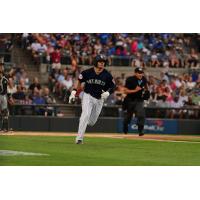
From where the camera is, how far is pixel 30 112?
87.5ft

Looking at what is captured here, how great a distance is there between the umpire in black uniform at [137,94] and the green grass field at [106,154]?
304 cm

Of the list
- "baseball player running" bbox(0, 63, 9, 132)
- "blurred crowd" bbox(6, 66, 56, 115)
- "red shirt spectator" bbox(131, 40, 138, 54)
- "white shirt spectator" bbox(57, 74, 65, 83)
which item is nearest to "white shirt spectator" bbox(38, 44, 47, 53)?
"white shirt spectator" bbox(57, 74, 65, 83)

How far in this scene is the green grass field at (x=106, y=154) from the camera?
12633 mm

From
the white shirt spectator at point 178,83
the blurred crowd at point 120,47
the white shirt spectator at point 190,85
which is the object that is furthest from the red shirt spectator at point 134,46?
the white shirt spectator at point 190,85

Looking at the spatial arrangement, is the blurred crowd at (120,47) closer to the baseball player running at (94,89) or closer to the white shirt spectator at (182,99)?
the white shirt spectator at (182,99)

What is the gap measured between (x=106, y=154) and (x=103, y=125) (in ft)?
42.6

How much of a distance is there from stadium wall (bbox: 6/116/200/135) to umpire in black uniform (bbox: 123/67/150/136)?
202 inches

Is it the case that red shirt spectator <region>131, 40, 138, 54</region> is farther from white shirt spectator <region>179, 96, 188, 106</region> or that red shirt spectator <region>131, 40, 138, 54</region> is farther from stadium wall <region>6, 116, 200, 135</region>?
stadium wall <region>6, 116, 200, 135</region>

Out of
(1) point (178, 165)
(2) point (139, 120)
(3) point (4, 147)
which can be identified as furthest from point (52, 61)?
(1) point (178, 165)

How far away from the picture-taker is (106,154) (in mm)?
14445

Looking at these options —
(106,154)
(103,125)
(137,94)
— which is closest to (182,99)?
(103,125)

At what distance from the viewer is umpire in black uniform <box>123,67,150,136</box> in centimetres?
2144

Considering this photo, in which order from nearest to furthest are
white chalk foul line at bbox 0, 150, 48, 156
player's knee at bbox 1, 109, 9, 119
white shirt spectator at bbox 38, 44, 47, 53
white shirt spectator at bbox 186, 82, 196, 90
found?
white chalk foul line at bbox 0, 150, 48, 156
player's knee at bbox 1, 109, 9, 119
white shirt spectator at bbox 38, 44, 47, 53
white shirt spectator at bbox 186, 82, 196, 90

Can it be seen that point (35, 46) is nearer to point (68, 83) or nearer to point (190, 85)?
point (68, 83)
